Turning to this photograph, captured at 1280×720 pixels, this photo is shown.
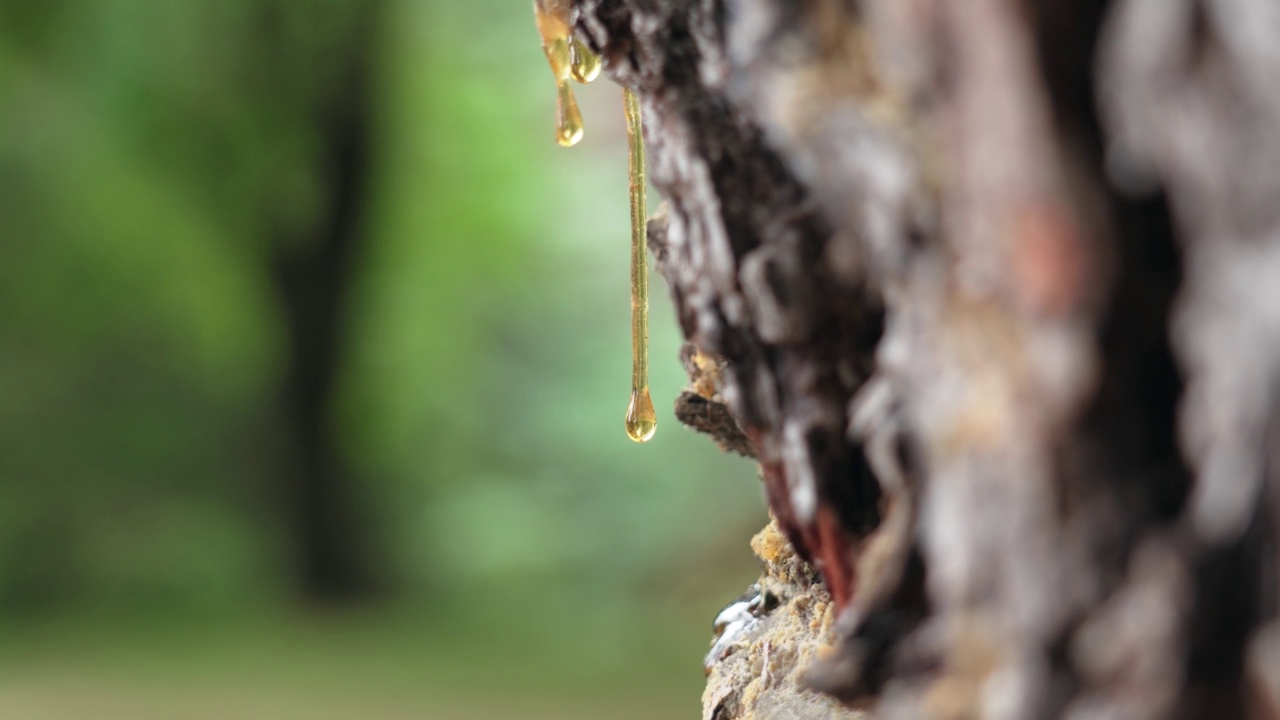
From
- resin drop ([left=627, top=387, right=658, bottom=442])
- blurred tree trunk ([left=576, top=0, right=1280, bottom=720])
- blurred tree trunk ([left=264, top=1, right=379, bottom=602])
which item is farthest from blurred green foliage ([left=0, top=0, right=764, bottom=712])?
blurred tree trunk ([left=576, top=0, right=1280, bottom=720])

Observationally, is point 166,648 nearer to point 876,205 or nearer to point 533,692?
point 533,692

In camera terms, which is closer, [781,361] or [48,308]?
[781,361]

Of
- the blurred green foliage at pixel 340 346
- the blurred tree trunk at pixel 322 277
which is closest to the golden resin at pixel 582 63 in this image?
the blurred green foliage at pixel 340 346

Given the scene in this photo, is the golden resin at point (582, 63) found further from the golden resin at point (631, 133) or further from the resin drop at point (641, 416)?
the resin drop at point (641, 416)

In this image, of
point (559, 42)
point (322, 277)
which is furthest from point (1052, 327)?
point (322, 277)

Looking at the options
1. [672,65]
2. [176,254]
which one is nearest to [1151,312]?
[672,65]

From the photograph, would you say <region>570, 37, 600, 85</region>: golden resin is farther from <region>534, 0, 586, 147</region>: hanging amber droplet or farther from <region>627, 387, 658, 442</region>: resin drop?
<region>627, 387, 658, 442</region>: resin drop
